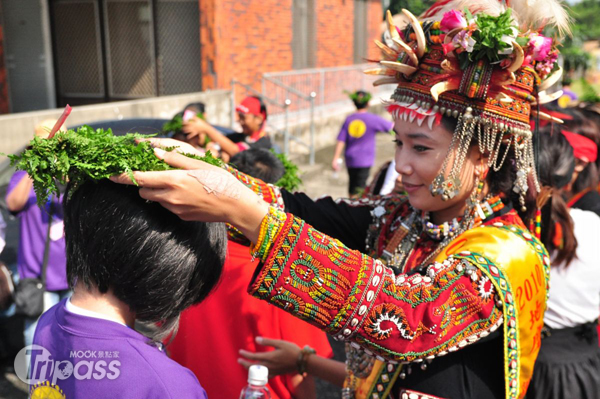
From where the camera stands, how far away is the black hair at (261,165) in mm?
3010

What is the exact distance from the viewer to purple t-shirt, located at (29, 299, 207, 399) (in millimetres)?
1247

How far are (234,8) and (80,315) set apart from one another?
1040cm

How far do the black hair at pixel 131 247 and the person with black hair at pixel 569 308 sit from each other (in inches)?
66.2

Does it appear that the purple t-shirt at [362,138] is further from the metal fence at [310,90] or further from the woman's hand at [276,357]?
the woman's hand at [276,357]

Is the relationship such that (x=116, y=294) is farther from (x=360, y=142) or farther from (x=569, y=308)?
(x=360, y=142)

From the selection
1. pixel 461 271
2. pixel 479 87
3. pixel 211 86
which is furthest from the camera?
pixel 211 86

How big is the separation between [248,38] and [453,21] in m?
10.2

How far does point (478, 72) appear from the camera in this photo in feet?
5.68

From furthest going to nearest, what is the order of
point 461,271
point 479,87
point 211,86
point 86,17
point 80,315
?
point 86,17, point 211,86, point 479,87, point 461,271, point 80,315

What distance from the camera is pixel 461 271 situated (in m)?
1.57

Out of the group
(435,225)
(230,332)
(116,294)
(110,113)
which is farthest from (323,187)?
(116,294)

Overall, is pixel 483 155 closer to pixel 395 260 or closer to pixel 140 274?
pixel 395 260

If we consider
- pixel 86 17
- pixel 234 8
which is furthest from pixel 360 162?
pixel 86 17

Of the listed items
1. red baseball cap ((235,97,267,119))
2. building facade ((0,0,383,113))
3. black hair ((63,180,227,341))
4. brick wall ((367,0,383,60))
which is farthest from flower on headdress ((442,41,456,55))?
brick wall ((367,0,383,60))
